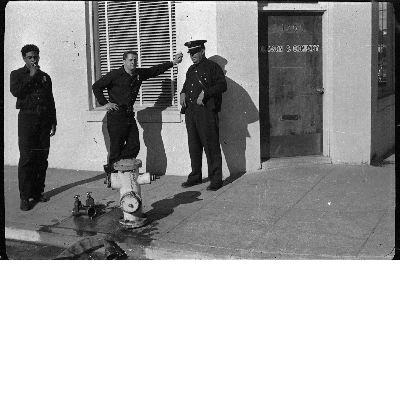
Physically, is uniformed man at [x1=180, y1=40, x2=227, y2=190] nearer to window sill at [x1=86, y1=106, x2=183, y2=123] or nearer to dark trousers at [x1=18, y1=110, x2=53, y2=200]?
window sill at [x1=86, y1=106, x2=183, y2=123]

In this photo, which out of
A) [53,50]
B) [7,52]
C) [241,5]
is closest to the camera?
[7,52]

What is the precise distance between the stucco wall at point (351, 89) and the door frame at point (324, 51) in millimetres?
48

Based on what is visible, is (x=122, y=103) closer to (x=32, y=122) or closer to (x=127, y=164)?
(x=127, y=164)

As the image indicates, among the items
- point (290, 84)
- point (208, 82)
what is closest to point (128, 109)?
point (208, 82)

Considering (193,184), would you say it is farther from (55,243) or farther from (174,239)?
(55,243)

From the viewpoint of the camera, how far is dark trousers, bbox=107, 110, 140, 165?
7.08 meters

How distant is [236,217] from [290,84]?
264 cm

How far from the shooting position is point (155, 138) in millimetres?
7387

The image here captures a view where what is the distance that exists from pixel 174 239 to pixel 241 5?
129 inches

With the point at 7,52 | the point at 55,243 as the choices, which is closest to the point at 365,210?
the point at 55,243

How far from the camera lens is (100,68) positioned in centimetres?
738

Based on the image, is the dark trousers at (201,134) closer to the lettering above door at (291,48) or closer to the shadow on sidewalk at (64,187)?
the lettering above door at (291,48)

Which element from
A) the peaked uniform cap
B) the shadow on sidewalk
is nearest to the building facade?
the peaked uniform cap

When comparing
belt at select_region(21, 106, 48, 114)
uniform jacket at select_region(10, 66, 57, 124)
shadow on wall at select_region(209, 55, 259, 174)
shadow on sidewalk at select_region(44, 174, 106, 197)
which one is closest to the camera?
uniform jacket at select_region(10, 66, 57, 124)
